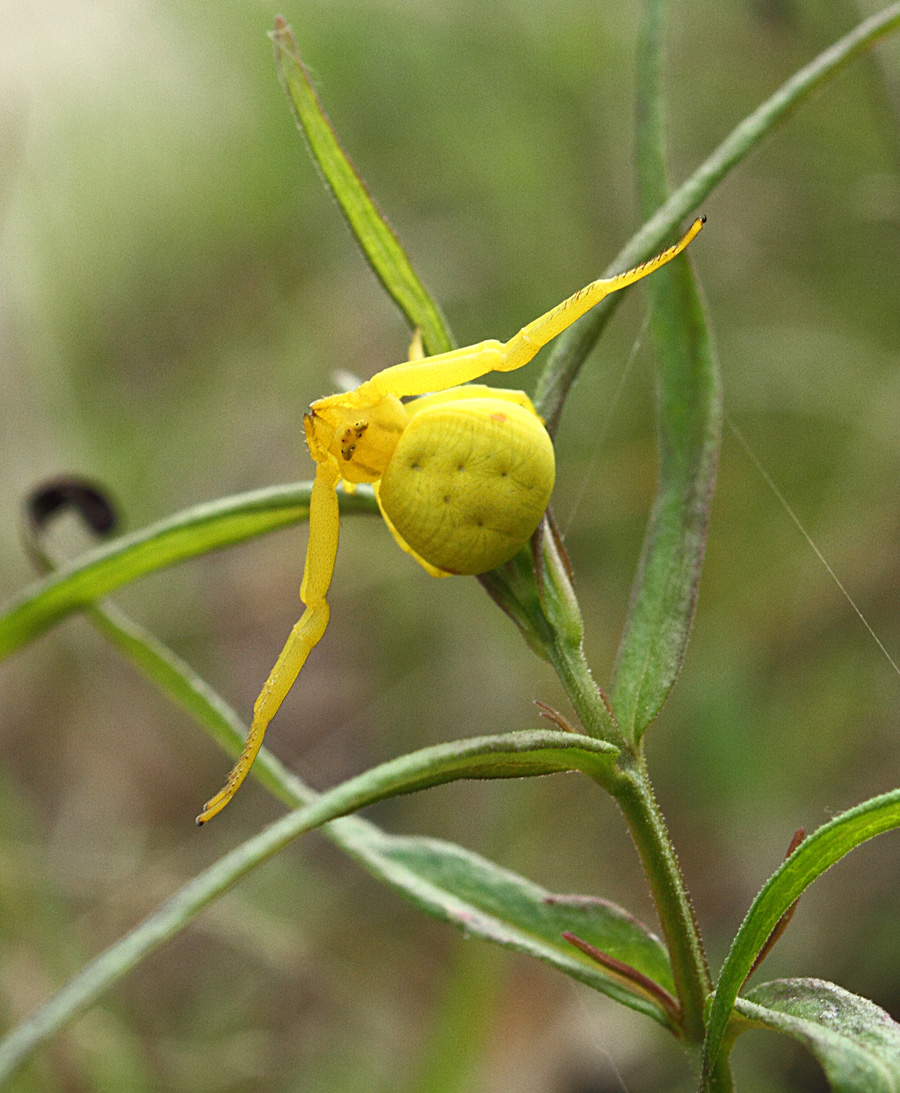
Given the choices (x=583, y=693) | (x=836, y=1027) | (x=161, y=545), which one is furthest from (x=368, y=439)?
(x=836, y=1027)

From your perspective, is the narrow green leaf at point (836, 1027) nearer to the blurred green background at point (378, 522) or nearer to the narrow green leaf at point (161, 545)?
the narrow green leaf at point (161, 545)

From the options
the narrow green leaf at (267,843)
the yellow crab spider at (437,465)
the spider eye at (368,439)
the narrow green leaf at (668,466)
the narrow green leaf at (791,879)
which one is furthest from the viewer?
the spider eye at (368,439)

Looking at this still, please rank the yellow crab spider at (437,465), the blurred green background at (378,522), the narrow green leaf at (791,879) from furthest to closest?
the blurred green background at (378,522), the yellow crab spider at (437,465), the narrow green leaf at (791,879)

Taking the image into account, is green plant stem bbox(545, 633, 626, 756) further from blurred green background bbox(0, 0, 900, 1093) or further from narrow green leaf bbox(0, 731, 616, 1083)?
blurred green background bbox(0, 0, 900, 1093)

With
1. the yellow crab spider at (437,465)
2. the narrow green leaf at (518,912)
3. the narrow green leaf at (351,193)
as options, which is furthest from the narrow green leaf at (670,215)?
the narrow green leaf at (518,912)

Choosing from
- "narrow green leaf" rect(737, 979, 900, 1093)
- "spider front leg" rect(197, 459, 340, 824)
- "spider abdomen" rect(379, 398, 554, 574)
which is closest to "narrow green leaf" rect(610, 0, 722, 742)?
"spider abdomen" rect(379, 398, 554, 574)

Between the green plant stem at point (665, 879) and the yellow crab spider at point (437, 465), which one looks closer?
the green plant stem at point (665, 879)

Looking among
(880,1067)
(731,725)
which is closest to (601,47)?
(731,725)
